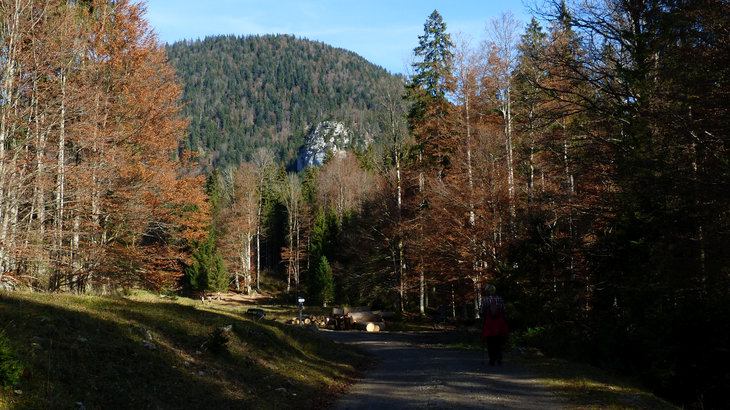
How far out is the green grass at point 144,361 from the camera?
20.2 ft

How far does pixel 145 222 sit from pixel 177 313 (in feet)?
28.8

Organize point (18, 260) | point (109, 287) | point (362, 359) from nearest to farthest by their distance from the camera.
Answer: point (18, 260), point (362, 359), point (109, 287)

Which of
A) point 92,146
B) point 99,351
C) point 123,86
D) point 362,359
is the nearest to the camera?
point 99,351

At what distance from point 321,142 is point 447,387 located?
144 metres

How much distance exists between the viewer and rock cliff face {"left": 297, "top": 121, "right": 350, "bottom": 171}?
136125mm

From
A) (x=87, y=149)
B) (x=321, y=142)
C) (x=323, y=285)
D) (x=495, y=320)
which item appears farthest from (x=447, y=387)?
(x=321, y=142)

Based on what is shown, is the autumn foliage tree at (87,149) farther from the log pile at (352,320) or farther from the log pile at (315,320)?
the log pile at (352,320)

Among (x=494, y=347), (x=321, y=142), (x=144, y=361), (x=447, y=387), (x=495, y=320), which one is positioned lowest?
(x=447, y=387)

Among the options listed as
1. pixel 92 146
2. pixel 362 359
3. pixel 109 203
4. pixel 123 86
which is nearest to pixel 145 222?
pixel 109 203

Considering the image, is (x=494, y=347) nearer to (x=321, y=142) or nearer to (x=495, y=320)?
(x=495, y=320)

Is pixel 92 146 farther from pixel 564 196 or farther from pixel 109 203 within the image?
pixel 564 196

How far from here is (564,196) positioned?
1592cm

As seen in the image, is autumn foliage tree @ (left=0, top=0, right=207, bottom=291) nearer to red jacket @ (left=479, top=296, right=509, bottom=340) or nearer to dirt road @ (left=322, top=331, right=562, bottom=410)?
dirt road @ (left=322, top=331, right=562, bottom=410)

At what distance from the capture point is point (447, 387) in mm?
8883
